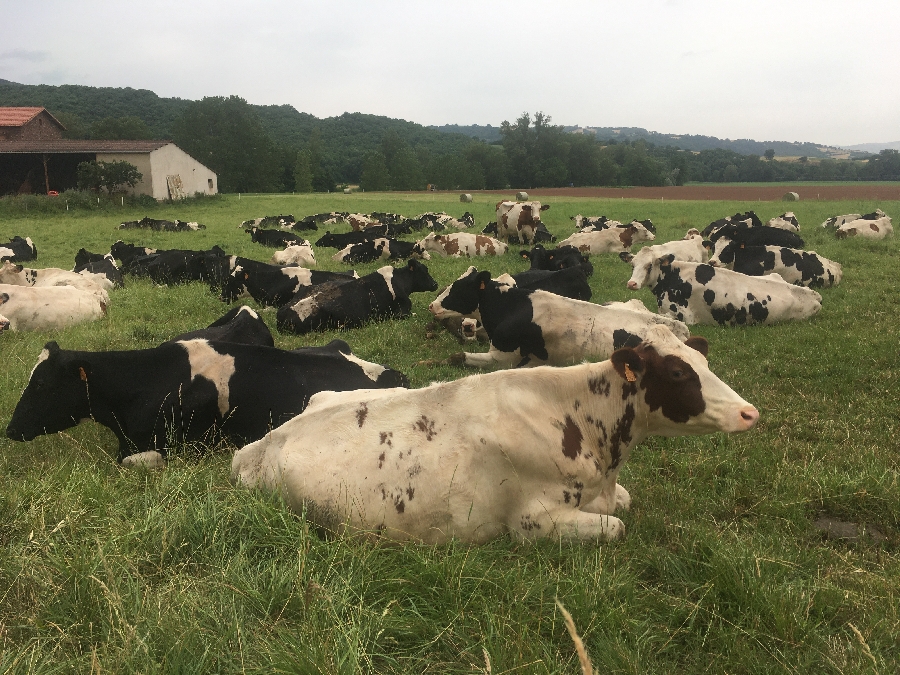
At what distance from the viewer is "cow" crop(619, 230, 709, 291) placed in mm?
12688

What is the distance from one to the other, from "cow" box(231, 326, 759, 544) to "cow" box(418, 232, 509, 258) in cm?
1475

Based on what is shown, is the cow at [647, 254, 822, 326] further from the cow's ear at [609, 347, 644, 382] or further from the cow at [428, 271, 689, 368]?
the cow's ear at [609, 347, 644, 382]

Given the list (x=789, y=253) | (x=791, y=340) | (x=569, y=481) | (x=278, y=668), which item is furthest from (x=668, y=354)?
(x=789, y=253)

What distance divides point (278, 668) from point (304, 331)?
8.13 meters

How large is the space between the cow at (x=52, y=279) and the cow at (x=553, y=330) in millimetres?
8127

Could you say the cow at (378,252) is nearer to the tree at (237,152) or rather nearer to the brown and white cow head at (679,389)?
the brown and white cow head at (679,389)

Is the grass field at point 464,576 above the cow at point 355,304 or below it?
below

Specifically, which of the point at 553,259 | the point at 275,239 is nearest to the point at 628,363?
the point at 553,259

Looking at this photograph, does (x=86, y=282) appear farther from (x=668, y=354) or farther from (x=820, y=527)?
(x=820, y=527)

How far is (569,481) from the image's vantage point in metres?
4.08

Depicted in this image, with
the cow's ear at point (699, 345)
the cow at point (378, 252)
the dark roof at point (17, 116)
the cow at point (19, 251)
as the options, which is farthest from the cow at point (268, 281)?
the dark roof at point (17, 116)

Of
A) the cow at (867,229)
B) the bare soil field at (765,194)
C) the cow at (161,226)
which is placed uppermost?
the bare soil field at (765,194)

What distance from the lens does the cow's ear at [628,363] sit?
165 inches

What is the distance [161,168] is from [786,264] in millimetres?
45526
